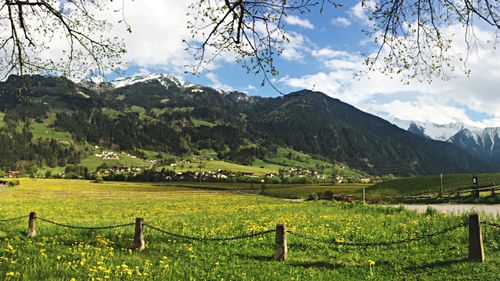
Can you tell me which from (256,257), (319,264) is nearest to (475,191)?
(319,264)

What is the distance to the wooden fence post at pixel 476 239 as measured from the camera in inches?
506

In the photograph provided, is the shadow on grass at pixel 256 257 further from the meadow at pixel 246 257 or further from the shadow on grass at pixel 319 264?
the shadow on grass at pixel 319 264

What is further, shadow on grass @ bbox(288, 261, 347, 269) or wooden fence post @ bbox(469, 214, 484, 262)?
shadow on grass @ bbox(288, 261, 347, 269)

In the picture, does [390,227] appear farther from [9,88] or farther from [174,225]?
[9,88]

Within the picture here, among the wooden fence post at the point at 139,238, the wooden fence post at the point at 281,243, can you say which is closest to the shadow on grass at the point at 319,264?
the wooden fence post at the point at 281,243

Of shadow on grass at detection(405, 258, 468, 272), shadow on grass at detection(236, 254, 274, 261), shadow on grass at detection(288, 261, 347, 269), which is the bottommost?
shadow on grass at detection(288, 261, 347, 269)

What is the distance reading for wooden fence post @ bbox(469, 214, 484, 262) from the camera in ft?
42.1

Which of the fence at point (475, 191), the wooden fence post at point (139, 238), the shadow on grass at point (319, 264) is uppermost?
the fence at point (475, 191)

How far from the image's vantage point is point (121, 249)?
15234mm

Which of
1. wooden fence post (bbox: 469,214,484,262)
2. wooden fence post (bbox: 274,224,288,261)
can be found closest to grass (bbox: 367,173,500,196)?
wooden fence post (bbox: 469,214,484,262)

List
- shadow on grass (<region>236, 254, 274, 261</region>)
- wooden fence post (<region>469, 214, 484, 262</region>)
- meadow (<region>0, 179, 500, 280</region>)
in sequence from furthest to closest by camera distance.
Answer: shadow on grass (<region>236, 254, 274, 261</region>) → wooden fence post (<region>469, 214, 484, 262</region>) → meadow (<region>0, 179, 500, 280</region>)

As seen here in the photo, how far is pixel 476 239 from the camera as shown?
42.4 ft

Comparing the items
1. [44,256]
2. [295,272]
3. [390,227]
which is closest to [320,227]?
[390,227]

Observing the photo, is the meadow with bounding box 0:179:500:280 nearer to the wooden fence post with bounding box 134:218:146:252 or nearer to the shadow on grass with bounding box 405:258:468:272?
the shadow on grass with bounding box 405:258:468:272
